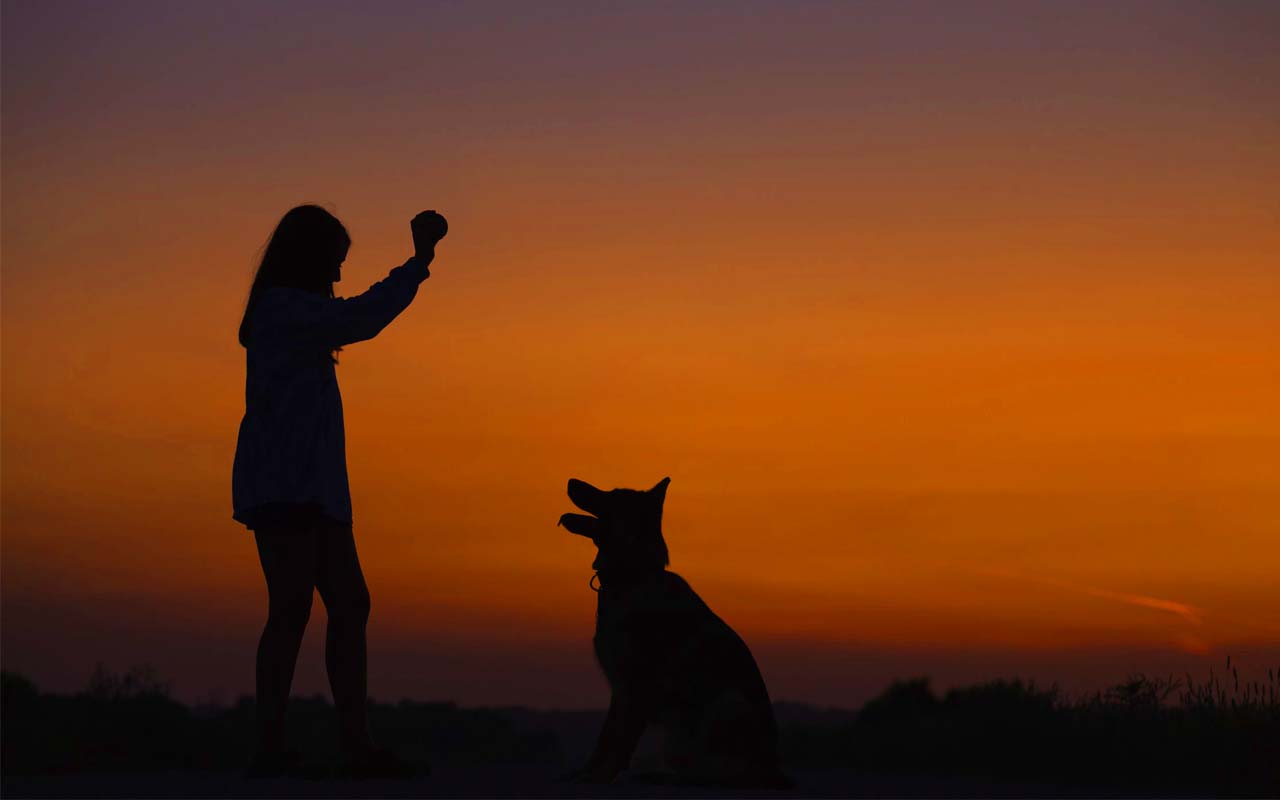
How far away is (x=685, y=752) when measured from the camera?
24.8 ft

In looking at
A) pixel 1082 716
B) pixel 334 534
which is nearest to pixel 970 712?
pixel 1082 716

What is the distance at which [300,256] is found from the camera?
7.28 metres

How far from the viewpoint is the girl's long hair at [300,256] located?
7.26 meters

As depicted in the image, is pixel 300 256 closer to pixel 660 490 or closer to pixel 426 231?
pixel 426 231

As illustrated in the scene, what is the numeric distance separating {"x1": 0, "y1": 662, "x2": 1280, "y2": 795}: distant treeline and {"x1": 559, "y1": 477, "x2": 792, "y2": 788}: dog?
1.47 metres

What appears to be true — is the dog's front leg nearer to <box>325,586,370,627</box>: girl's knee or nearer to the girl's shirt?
<box>325,586,370,627</box>: girl's knee

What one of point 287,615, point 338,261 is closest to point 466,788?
point 287,615

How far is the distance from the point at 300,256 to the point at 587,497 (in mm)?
2208

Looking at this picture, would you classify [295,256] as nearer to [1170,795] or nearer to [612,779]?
[612,779]

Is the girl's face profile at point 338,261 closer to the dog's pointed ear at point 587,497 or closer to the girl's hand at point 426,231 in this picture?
the girl's hand at point 426,231

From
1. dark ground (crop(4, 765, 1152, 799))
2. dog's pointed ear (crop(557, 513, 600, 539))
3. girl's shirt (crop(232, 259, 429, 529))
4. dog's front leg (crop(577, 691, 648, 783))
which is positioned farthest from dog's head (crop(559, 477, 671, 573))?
girl's shirt (crop(232, 259, 429, 529))

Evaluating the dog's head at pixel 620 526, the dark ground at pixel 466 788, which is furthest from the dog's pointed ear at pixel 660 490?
the dark ground at pixel 466 788

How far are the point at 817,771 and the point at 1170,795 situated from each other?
8.38ft

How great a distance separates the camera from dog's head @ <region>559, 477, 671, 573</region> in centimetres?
805
